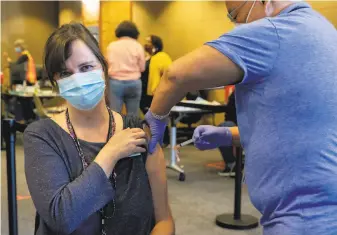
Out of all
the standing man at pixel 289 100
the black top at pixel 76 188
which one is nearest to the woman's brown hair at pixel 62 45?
the black top at pixel 76 188

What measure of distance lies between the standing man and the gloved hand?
0.43 metres

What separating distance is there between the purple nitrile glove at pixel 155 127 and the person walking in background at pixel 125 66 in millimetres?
3614

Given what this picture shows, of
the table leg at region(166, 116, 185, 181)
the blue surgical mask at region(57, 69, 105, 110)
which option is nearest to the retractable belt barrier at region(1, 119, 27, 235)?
the blue surgical mask at region(57, 69, 105, 110)

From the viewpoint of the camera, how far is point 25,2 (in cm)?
1191

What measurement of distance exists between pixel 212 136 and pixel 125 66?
3559 mm

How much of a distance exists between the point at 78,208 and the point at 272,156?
48 centimetres

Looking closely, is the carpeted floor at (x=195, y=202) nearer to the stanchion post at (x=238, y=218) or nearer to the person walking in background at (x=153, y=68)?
the stanchion post at (x=238, y=218)

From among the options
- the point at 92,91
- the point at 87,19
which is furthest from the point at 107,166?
the point at 87,19

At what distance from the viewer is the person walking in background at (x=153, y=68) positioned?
18.5ft

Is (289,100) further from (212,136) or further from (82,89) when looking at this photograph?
(82,89)

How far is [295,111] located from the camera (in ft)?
3.23

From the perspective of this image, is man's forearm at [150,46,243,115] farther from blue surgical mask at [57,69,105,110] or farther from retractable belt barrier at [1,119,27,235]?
retractable belt barrier at [1,119,27,235]

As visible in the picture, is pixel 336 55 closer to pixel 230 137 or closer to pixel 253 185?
pixel 253 185

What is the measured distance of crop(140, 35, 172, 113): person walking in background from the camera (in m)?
5.64
